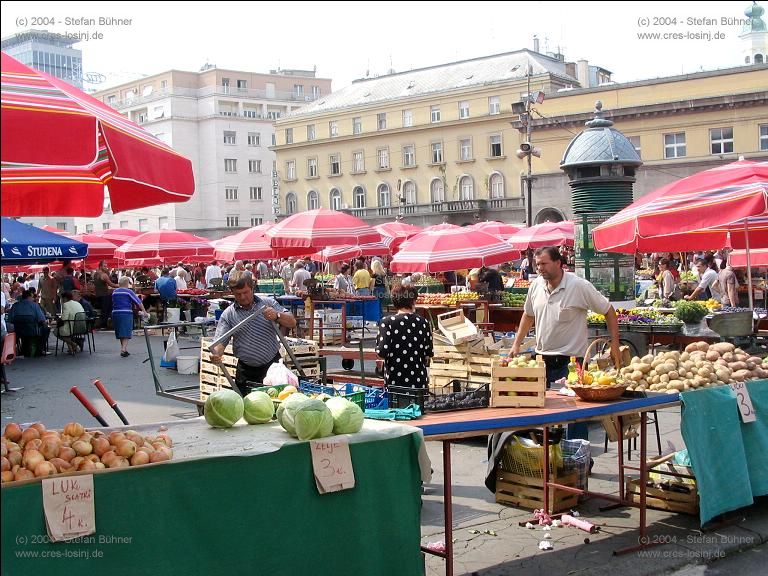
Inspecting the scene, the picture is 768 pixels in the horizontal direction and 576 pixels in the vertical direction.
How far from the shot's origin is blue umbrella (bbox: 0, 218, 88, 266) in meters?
12.6

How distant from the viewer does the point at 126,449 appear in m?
3.88

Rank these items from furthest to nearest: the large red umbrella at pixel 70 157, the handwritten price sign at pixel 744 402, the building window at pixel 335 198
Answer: the building window at pixel 335 198
the handwritten price sign at pixel 744 402
the large red umbrella at pixel 70 157

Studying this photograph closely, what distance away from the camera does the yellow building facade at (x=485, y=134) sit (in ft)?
157

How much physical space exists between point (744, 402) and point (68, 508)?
4.84m

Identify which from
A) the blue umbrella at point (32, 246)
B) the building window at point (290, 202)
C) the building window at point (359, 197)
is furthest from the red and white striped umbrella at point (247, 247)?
the building window at point (290, 202)

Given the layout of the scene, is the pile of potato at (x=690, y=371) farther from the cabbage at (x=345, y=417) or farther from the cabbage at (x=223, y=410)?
the cabbage at (x=223, y=410)

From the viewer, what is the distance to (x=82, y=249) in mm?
14305

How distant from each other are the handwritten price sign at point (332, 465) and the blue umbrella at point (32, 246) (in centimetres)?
966

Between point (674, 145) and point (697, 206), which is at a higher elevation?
point (674, 145)

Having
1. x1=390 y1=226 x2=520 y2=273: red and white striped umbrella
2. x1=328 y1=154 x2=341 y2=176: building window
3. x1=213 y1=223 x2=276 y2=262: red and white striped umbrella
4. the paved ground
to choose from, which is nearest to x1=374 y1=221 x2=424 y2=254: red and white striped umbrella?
x1=213 y1=223 x2=276 y2=262: red and white striped umbrella

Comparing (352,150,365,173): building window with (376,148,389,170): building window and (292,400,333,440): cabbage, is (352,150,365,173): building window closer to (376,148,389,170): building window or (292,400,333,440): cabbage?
(376,148,389,170): building window

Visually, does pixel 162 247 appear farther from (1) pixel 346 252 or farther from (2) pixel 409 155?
(2) pixel 409 155

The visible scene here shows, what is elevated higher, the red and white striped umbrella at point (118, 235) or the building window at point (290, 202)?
the building window at point (290, 202)

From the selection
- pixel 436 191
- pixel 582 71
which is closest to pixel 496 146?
pixel 436 191
